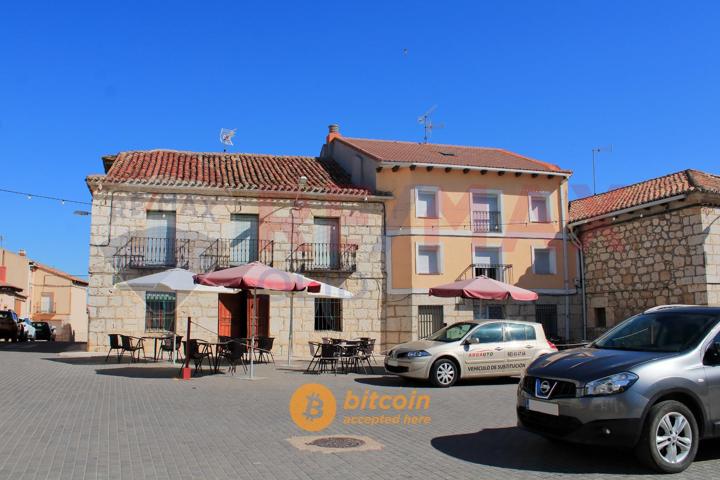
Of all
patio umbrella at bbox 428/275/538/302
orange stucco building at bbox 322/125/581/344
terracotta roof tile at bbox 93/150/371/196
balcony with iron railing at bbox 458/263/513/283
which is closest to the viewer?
patio umbrella at bbox 428/275/538/302

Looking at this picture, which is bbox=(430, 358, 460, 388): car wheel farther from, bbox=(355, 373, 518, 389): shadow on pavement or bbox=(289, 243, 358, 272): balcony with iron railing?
bbox=(289, 243, 358, 272): balcony with iron railing

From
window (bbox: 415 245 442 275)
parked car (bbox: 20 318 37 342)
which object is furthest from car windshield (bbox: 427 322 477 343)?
parked car (bbox: 20 318 37 342)

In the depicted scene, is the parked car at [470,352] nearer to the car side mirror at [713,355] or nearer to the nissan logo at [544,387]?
the nissan logo at [544,387]

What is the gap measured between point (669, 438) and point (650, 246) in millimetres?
15235

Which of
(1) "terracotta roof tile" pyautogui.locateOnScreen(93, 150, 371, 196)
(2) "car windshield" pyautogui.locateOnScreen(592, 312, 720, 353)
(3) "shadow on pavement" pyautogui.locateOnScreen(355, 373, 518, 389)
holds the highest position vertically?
(1) "terracotta roof tile" pyautogui.locateOnScreen(93, 150, 371, 196)

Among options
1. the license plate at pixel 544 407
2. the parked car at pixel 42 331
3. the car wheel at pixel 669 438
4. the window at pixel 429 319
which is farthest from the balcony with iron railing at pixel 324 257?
the parked car at pixel 42 331

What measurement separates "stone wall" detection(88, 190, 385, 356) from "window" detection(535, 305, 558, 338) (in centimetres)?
592

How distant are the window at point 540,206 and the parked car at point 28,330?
88.4 feet

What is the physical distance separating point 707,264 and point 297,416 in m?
14.2

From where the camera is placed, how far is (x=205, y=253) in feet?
65.9

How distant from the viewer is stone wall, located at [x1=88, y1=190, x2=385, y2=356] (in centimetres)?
1934

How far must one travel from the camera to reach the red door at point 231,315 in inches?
801

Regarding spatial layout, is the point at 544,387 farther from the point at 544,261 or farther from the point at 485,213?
the point at 544,261

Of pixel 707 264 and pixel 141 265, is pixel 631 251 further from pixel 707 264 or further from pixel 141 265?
pixel 141 265
